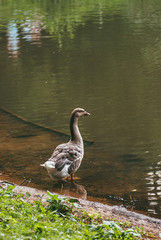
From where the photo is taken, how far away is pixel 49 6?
49281 mm

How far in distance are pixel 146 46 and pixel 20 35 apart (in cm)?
1063

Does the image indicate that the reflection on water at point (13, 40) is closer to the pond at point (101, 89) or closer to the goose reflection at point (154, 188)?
the pond at point (101, 89)

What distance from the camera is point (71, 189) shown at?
9.61 metres

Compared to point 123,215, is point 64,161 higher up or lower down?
higher up

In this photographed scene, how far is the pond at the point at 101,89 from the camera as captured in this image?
392 inches

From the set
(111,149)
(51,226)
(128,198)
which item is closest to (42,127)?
(111,149)

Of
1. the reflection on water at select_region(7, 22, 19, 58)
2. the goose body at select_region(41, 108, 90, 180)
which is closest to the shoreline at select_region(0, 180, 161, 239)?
the goose body at select_region(41, 108, 90, 180)

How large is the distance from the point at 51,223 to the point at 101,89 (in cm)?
1137

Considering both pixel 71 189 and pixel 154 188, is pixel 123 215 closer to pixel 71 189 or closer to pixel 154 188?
pixel 154 188

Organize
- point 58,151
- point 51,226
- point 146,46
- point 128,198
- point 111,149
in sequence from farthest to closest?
1. point 146,46
2. point 111,149
3. point 58,151
4. point 128,198
5. point 51,226

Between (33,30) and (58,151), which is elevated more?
(58,151)

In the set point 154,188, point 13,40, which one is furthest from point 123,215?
point 13,40

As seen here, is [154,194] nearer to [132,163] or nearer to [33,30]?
[132,163]

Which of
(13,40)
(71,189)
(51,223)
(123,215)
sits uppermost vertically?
(51,223)
